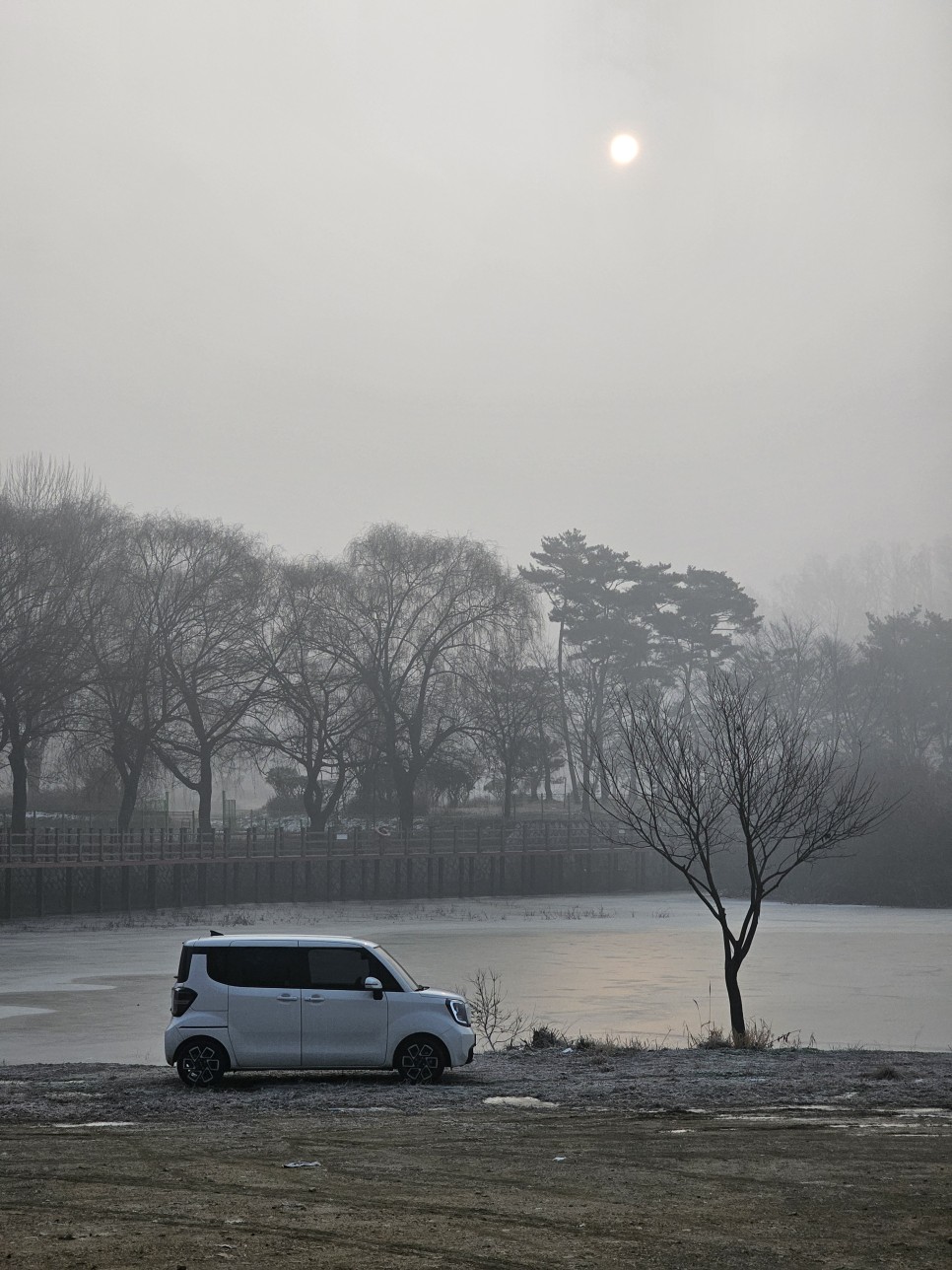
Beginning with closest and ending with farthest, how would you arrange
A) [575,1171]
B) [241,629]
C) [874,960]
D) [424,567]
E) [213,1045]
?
1. [575,1171]
2. [213,1045]
3. [874,960]
4. [241,629]
5. [424,567]

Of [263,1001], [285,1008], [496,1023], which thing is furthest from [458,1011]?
[496,1023]

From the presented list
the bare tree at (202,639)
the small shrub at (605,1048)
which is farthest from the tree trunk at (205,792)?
the small shrub at (605,1048)

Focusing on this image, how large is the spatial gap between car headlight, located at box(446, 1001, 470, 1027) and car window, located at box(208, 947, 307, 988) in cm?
174

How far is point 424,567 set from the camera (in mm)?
77125

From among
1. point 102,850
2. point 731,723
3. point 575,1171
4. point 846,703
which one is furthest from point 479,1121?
point 846,703

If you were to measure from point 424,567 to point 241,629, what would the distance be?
11628 mm

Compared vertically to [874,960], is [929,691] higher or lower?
higher

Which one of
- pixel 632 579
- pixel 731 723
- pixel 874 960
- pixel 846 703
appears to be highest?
pixel 632 579

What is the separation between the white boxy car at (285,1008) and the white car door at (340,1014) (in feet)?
0.04

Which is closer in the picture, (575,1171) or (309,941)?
(575,1171)

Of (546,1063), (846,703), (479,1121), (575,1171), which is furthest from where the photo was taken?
(846,703)

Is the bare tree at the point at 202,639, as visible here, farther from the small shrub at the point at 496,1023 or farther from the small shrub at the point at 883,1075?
the small shrub at the point at 883,1075

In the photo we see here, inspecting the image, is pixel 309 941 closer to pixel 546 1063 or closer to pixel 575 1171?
pixel 546 1063

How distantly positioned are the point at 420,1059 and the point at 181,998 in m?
2.81
